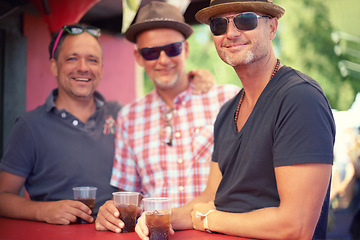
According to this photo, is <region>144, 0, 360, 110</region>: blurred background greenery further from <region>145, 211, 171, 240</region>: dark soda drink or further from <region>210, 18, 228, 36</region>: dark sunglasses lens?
<region>145, 211, 171, 240</region>: dark soda drink

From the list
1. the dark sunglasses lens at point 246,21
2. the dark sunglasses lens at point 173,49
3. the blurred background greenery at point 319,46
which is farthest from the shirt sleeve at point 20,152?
the blurred background greenery at point 319,46

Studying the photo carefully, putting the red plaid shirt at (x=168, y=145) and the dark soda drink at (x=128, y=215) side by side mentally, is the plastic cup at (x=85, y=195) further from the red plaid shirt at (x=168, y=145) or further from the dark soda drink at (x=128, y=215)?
the red plaid shirt at (x=168, y=145)

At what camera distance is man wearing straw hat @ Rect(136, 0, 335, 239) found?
1851 millimetres

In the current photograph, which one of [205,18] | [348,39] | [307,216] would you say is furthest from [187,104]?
[348,39]

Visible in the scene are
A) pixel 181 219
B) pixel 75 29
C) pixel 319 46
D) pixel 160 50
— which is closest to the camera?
pixel 181 219

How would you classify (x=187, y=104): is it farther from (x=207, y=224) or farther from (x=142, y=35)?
(x=207, y=224)

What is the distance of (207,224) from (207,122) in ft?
4.34

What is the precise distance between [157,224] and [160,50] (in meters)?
1.73

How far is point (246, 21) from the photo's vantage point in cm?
223

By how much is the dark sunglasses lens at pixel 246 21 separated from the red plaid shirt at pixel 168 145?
1209 millimetres

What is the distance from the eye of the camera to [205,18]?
2457 millimetres

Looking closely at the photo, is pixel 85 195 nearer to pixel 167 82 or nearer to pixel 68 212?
pixel 68 212

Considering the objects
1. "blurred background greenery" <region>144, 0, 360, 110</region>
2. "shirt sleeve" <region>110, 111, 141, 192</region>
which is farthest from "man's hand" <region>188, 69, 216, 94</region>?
"blurred background greenery" <region>144, 0, 360, 110</region>

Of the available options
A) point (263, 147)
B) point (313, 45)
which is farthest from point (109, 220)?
point (313, 45)
